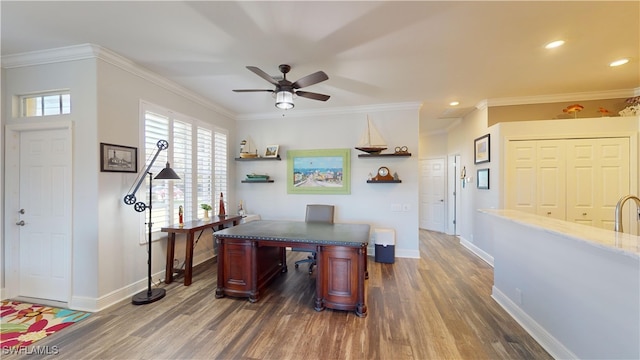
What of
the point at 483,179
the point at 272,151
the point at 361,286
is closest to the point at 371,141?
the point at 272,151

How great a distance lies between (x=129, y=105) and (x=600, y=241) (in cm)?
454

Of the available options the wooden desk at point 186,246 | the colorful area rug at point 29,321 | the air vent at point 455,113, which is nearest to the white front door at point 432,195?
the air vent at point 455,113

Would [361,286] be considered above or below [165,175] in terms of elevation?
below

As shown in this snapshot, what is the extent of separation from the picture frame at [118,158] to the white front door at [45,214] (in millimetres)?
371

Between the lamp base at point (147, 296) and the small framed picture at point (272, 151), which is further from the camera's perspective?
the small framed picture at point (272, 151)

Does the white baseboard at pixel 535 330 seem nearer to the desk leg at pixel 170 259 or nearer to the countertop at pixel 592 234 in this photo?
the countertop at pixel 592 234

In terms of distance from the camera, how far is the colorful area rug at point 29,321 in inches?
84.0

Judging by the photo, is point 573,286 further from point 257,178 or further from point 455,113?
point 257,178

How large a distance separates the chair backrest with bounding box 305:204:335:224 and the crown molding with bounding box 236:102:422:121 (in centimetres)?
189

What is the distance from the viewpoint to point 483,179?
4293 millimetres

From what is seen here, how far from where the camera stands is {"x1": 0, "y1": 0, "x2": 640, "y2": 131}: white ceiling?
1979 mm

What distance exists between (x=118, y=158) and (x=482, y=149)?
18.0 feet

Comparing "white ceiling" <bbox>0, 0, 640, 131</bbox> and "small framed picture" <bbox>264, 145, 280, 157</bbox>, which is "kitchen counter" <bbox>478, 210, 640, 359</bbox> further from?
"small framed picture" <bbox>264, 145, 280, 157</bbox>

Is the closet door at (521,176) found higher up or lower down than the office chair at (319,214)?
higher up
